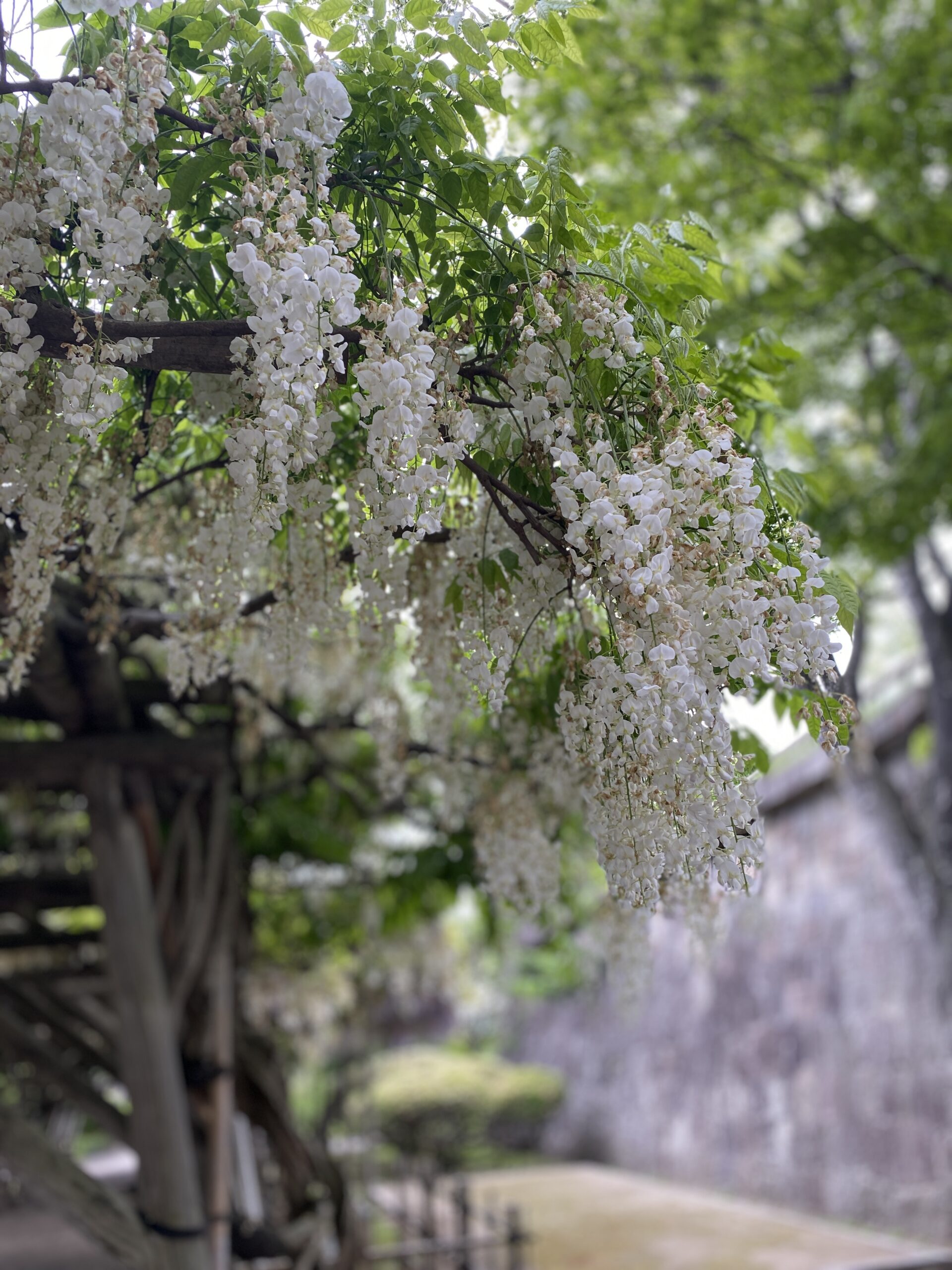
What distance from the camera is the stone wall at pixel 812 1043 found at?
6.21 meters

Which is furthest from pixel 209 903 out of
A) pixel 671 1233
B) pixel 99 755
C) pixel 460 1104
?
pixel 460 1104

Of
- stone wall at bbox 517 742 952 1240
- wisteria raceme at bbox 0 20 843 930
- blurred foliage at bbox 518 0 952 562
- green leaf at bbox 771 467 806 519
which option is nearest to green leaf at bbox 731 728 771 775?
wisteria raceme at bbox 0 20 843 930

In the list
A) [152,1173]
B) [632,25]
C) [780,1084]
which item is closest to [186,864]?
[152,1173]

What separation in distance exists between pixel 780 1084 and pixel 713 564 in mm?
7160

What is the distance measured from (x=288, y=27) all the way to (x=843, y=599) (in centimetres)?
103

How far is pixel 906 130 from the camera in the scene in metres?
5.61

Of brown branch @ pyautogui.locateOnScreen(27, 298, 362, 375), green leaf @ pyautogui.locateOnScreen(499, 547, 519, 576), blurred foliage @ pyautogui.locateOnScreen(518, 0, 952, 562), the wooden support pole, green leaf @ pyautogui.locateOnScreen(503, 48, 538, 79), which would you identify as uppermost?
blurred foliage @ pyautogui.locateOnScreen(518, 0, 952, 562)

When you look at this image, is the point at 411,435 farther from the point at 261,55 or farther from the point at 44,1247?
the point at 44,1247

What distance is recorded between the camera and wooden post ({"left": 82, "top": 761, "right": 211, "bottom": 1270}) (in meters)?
2.62

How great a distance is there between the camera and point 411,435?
1.28 metres

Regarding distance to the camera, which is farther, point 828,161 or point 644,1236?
point 644,1236

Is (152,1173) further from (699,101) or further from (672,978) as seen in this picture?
(672,978)

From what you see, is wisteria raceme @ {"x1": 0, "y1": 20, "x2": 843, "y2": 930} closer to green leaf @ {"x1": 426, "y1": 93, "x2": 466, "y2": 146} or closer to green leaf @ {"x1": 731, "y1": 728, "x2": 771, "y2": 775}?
green leaf @ {"x1": 426, "y1": 93, "x2": 466, "y2": 146}

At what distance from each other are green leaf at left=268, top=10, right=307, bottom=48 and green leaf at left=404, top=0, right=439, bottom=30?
0.45 ft
